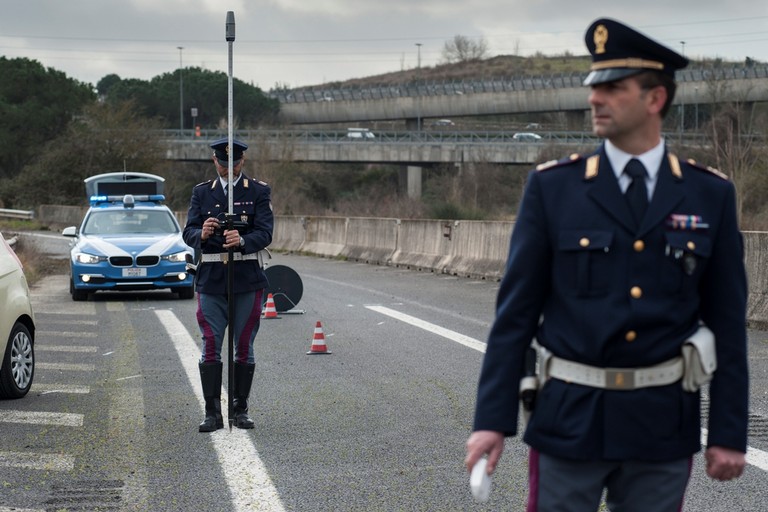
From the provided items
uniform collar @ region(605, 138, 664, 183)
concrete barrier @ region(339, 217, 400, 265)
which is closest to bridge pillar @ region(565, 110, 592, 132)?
concrete barrier @ region(339, 217, 400, 265)

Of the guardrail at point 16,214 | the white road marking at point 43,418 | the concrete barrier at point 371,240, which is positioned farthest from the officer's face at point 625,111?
the guardrail at point 16,214

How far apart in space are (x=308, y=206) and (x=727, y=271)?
57.0m

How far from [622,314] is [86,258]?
699 inches

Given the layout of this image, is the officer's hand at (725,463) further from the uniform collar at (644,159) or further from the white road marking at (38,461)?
the white road marking at (38,461)

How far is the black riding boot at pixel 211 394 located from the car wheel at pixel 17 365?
2.04 meters

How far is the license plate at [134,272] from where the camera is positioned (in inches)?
803

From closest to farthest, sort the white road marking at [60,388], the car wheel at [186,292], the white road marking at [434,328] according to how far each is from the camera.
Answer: the white road marking at [60,388] < the white road marking at [434,328] < the car wheel at [186,292]

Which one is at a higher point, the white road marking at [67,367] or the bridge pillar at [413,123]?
the bridge pillar at [413,123]

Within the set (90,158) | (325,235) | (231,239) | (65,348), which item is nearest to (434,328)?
(65,348)

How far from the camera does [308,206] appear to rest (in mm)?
60375

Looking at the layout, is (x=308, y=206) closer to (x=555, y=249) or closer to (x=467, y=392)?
(x=467, y=392)

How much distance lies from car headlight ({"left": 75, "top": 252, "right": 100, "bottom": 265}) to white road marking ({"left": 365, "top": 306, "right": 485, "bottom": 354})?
4.78 metres

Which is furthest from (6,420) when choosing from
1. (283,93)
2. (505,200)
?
(283,93)

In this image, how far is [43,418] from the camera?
9266 millimetres
